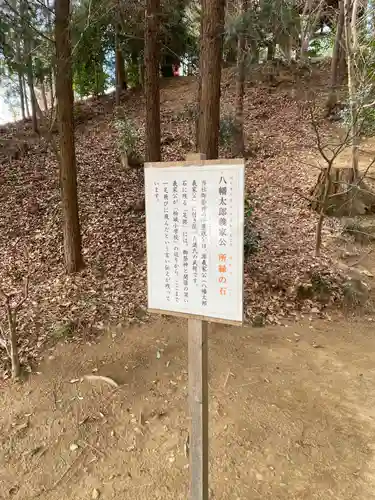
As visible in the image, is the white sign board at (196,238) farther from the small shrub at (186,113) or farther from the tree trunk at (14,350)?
the small shrub at (186,113)

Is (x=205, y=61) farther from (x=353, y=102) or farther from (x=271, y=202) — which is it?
(x=271, y=202)

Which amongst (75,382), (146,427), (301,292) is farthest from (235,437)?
(301,292)

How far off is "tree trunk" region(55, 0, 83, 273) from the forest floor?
485 mm

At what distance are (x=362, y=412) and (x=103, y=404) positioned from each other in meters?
2.37

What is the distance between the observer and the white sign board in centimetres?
185

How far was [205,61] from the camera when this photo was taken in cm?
434

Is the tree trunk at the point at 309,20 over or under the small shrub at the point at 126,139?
over

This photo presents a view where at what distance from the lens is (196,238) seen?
1994mm

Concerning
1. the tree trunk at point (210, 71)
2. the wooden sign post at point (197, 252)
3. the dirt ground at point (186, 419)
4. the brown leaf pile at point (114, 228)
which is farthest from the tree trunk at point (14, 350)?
the tree trunk at point (210, 71)

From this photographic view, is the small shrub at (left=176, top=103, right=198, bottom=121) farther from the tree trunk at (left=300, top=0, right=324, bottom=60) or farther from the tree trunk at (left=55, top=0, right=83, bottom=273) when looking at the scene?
the tree trunk at (left=55, top=0, right=83, bottom=273)

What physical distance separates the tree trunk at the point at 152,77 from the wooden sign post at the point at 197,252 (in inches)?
196

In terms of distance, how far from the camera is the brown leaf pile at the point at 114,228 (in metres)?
4.94

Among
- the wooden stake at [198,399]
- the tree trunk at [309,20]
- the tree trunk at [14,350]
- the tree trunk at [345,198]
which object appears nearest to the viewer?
the wooden stake at [198,399]

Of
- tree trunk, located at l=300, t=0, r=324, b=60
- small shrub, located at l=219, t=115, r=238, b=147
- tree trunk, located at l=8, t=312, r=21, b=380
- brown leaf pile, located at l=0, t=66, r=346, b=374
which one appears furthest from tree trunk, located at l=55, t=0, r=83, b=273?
tree trunk, located at l=300, t=0, r=324, b=60
